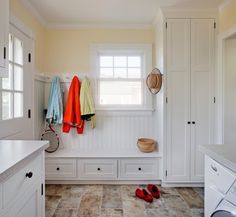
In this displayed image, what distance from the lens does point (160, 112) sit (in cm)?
289

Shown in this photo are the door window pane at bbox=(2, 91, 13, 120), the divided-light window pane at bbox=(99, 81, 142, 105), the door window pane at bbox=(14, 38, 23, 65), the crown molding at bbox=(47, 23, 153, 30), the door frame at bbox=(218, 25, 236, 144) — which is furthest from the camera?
the divided-light window pane at bbox=(99, 81, 142, 105)

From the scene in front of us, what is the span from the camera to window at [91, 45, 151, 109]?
3.29 metres

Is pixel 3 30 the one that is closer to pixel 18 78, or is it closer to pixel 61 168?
pixel 18 78

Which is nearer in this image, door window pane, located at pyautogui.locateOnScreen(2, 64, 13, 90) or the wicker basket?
door window pane, located at pyautogui.locateOnScreen(2, 64, 13, 90)

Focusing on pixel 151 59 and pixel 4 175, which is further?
pixel 151 59

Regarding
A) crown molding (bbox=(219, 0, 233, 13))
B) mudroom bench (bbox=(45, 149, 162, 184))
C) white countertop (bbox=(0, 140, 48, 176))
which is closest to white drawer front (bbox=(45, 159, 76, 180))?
mudroom bench (bbox=(45, 149, 162, 184))

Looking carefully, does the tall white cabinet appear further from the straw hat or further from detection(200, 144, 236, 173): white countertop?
detection(200, 144, 236, 173): white countertop

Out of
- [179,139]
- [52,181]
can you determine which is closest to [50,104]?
[52,181]

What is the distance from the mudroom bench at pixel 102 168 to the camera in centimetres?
287

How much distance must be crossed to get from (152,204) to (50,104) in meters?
1.97

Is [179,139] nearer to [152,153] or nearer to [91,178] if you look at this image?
[152,153]

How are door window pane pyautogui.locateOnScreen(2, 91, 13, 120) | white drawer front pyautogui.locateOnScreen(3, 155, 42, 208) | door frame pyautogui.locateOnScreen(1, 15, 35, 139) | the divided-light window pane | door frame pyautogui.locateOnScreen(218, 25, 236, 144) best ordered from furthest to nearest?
the divided-light window pane, door frame pyautogui.locateOnScreen(218, 25, 236, 144), door frame pyautogui.locateOnScreen(1, 15, 35, 139), door window pane pyautogui.locateOnScreen(2, 91, 13, 120), white drawer front pyautogui.locateOnScreen(3, 155, 42, 208)

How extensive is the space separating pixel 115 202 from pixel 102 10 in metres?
2.46

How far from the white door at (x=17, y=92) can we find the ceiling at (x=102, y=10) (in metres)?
0.51
